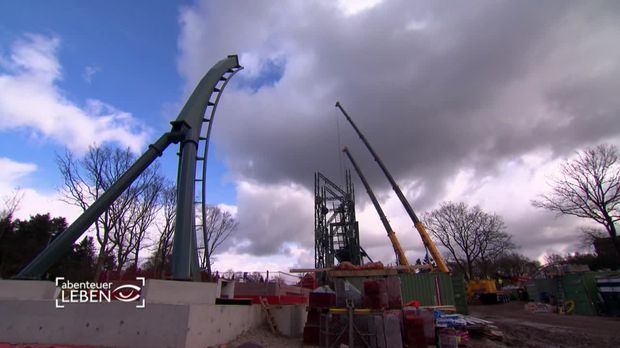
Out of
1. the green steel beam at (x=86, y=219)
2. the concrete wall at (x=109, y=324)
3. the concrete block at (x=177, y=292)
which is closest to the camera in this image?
the concrete wall at (x=109, y=324)

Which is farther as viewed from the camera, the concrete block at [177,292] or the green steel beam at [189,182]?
the green steel beam at [189,182]

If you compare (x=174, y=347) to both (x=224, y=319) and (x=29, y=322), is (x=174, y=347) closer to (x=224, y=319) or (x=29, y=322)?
(x=224, y=319)

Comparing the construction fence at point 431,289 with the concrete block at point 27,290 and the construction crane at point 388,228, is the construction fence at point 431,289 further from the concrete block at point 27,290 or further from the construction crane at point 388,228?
the concrete block at point 27,290

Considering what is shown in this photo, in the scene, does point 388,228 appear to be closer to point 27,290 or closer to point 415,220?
point 415,220

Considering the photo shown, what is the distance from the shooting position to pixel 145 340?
8008 millimetres

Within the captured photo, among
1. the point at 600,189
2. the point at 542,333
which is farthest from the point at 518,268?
the point at 542,333

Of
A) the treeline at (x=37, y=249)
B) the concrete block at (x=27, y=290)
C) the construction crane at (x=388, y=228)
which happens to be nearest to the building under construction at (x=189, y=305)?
the concrete block at (x=27, y=290)

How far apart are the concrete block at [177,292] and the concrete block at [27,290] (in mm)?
4223

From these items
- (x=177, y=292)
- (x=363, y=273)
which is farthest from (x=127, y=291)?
(x=363, y=273)

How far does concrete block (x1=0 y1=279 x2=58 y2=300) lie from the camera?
966 cm

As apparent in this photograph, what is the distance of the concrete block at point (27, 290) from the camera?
31.7ft

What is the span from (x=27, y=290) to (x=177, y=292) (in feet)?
16.1

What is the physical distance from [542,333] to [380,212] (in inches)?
602

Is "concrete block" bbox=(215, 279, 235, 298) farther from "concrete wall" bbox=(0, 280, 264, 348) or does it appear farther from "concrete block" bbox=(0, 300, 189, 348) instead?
"concrete block" bbox=(0, 300, 189, 348)
